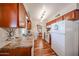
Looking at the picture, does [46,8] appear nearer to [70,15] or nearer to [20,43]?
[70,15]

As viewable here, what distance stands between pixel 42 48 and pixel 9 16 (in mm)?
841

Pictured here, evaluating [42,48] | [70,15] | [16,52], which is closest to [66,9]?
[70,15]

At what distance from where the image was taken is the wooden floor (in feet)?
6.59

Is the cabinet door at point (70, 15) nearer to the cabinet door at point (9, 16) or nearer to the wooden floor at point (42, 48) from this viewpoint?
the wooden floor at point (42, 48)

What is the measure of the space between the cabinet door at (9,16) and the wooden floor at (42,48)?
53 cm

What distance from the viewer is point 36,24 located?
2.01m

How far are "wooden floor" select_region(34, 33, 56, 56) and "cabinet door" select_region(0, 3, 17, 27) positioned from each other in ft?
1.74

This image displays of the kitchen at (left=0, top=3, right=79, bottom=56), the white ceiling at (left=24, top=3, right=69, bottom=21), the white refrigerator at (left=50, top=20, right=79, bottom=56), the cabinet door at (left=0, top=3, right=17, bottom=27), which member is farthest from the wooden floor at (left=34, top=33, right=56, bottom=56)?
the cabinet door at (left=0, top=3, right=17, bottom=27)

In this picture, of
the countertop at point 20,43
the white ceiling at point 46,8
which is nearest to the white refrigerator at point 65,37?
the white ceiling at point 46,8

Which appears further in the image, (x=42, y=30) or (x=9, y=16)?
(x=42, y=30)

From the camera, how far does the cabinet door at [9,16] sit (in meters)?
1.87

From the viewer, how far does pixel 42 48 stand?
7.12 ft

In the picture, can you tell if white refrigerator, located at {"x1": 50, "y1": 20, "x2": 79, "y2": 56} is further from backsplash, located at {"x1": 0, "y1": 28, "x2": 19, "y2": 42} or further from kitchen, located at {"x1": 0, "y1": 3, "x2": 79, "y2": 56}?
backsplash, located at {"x1": 0, "y1": 28, "x2": 19, "y2": 42}

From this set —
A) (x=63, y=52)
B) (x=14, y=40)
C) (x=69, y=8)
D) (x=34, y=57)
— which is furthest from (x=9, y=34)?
(x=69, y=8)
